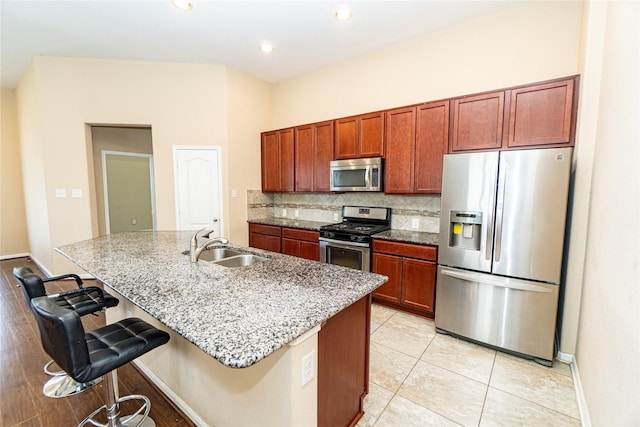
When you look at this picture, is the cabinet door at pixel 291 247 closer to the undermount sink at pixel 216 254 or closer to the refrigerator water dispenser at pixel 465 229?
the undermount sink at pixel 216 254

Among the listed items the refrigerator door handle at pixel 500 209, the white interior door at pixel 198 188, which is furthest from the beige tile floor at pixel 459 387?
the white interior door at pixel 198 188

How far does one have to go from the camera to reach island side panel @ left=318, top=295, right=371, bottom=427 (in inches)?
53.1

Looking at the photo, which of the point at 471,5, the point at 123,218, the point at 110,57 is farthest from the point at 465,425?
the point at 123,218

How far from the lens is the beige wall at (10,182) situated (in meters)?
5.23

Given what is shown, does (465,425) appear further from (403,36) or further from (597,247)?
(403,36)

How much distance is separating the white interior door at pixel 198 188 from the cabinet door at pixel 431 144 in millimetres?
2980

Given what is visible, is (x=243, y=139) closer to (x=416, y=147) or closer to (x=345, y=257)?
(x=345, y=257)

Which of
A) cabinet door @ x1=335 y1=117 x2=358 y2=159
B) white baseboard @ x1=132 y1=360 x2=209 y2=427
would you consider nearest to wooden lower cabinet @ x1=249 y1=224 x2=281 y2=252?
cabinet door @ x1=335 y1=117 x2=358 y2=159

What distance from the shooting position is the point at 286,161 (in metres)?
4.46

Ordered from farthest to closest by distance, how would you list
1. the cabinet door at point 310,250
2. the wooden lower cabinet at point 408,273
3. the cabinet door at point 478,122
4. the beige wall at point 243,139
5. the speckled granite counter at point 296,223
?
the beige wall at point 243,139 < the speckled granite counter at point 296,223 < the cabinet door at point 310,250 < the wooden lower cabinet at point 408,273 < the cabinet door at point 478,122

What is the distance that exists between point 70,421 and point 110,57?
4.50 metres

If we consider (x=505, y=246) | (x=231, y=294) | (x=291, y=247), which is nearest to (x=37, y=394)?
(x=231, y=294)

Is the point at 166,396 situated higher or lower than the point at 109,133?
lower

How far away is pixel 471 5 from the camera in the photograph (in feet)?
9.19
